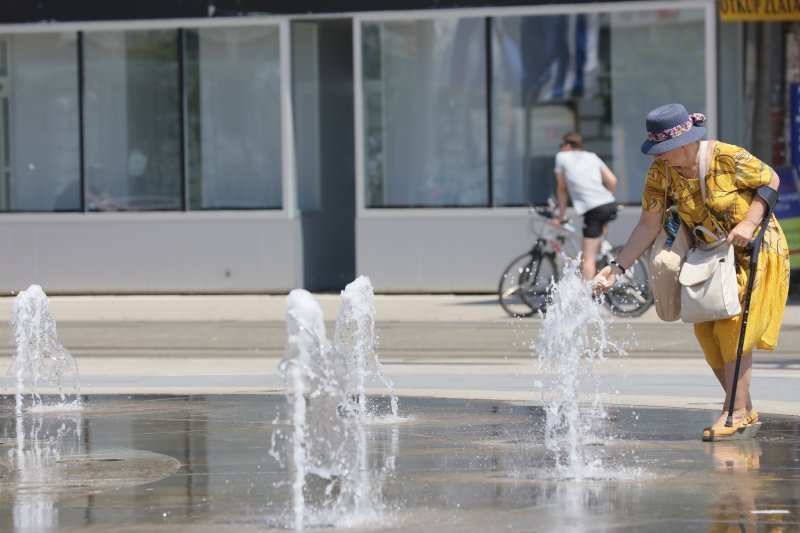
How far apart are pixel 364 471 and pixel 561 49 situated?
12.7 meters

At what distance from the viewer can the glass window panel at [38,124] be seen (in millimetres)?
20500

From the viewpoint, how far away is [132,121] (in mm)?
20500

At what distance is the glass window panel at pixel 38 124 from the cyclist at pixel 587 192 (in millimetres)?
6725

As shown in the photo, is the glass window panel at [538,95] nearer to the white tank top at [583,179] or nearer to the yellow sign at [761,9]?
the yellow sign at [761,9]

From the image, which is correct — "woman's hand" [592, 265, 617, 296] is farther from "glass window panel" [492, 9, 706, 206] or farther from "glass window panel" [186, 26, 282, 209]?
"glass window panel" [186, 26, 282, 209]

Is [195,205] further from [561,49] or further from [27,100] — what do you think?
[561,49]

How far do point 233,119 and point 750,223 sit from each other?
13.1 m

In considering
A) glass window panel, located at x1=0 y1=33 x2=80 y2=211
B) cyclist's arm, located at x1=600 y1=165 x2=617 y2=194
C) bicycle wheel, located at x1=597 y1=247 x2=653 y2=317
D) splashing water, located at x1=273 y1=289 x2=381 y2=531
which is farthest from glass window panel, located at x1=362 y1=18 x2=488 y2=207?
splashing water, located at x1=273 y1=289 x2=381 y2=531

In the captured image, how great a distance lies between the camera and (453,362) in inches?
500

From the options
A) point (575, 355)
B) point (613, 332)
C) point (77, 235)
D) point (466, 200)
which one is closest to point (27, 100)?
point (77, 235)

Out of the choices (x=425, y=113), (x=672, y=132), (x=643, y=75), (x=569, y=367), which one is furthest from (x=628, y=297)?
(x=672, y=132)

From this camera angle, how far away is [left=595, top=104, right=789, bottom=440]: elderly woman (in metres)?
7.87

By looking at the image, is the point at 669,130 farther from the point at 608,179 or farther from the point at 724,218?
the point at 608,179

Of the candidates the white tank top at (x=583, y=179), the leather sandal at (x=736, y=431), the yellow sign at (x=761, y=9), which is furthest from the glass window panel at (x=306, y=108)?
the leather sandal at (x=736, y=431)
